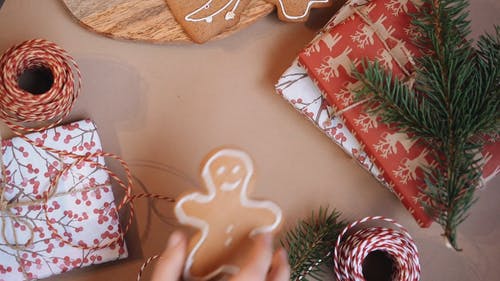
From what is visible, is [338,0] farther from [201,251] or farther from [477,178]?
[201,251]

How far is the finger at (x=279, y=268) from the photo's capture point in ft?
2.81

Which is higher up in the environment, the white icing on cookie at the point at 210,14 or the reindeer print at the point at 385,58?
the white icing on cookie at the point at 210,14

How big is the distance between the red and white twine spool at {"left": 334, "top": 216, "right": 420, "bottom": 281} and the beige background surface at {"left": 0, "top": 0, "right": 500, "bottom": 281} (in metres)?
0.11

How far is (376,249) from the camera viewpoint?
1034 millimetres

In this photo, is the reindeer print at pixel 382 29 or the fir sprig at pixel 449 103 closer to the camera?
the fir sprig at pixel 449 103

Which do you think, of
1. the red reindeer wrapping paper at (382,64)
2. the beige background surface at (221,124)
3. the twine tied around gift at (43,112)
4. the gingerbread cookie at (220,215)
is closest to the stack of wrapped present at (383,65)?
the red reindeer wrapping paper at (382,64)

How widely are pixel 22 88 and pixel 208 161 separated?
414mm

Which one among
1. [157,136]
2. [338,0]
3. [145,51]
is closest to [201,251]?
[157,136]

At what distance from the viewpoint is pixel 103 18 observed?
41.8 inches

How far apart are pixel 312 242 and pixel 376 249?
116 millimetres

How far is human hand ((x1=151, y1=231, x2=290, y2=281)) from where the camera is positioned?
81 centimetres

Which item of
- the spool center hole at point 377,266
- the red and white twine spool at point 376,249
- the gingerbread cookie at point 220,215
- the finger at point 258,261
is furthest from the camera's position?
the spool center hole at point 377,266

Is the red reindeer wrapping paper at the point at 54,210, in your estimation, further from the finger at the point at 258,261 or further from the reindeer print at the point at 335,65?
the reindeer print at the point at 335,65

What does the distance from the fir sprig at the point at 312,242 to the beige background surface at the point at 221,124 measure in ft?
0.09
